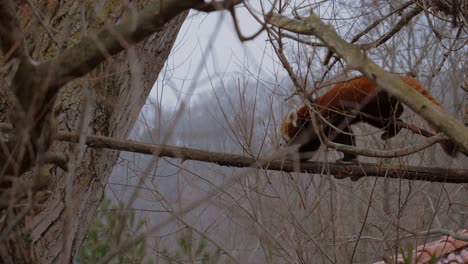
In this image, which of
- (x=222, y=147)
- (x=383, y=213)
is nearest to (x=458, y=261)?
(x=383, y=213)

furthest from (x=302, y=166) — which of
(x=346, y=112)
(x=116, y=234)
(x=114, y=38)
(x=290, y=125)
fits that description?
(x=114, y=38)

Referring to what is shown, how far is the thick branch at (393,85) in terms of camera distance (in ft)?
6.74

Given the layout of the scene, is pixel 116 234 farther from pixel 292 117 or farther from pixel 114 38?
pixel 292 117

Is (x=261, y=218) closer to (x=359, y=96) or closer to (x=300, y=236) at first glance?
(x=300, y=236)

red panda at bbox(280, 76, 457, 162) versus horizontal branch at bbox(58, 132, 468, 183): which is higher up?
red panda at bbox(280, 76, 457, 162)

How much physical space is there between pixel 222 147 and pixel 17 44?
1.88m

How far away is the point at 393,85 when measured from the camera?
7.11 ft

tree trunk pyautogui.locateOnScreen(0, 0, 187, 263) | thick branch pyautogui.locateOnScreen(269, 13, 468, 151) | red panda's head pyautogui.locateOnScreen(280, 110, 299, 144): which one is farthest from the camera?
red panda's head pyautogui.locateOnScreen(280, 110, 299, 144)

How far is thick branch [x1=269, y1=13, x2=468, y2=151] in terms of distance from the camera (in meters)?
2.05

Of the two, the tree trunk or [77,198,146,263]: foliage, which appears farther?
the tree trunk

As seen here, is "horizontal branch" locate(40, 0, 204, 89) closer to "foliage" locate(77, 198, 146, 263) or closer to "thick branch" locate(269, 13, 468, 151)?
"foliage" locate(77, 198, 146, 263)

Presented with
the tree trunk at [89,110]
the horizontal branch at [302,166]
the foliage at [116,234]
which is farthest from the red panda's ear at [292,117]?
the foliage at [116,234]

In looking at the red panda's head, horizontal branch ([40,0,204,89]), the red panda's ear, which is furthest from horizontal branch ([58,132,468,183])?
horizontal branch ([40,0,204,89])

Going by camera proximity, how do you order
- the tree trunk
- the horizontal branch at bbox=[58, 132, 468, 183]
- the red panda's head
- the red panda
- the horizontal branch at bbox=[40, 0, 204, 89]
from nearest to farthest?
the horizontal branch at bbox=[40, 0, 204, 89] < the tree trunk < the horizontal branch at bbox=[58, 132, 468, 183] < the red panda < the red panda's head
